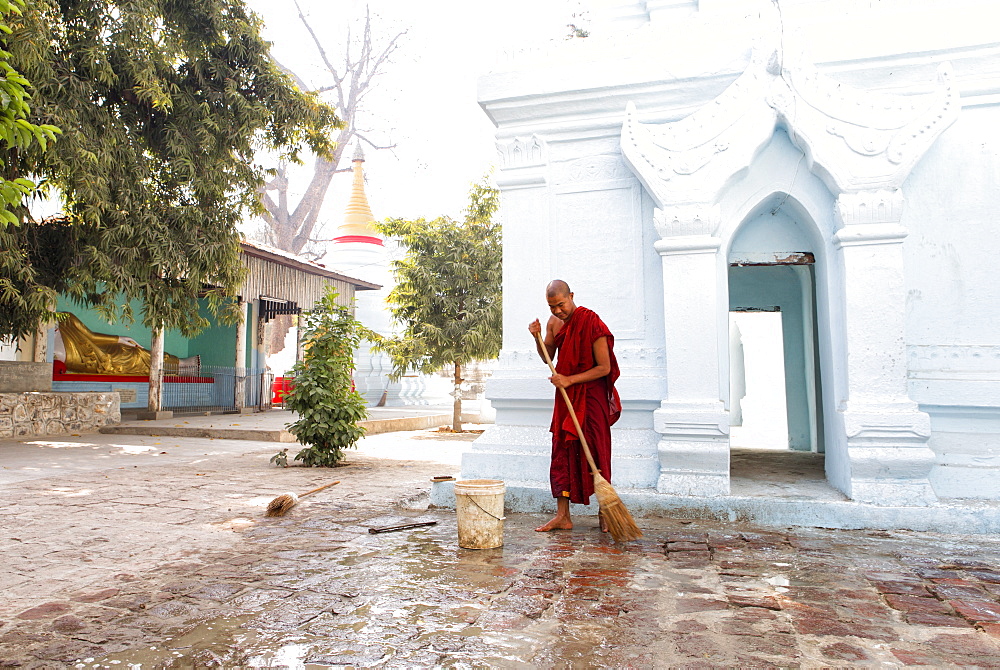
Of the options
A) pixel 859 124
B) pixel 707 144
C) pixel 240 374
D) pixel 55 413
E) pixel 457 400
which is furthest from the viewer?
pixel 240 374

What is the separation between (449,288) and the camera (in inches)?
507

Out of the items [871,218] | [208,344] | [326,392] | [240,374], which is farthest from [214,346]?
[871,218]

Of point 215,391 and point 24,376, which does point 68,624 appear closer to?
point 24,376

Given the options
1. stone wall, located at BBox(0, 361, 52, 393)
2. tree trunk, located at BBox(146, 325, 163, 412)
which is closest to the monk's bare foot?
stone wall, located at BBox(0, 361, 52, 393)

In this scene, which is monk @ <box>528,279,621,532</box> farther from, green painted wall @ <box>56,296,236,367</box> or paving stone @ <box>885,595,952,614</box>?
green painted wall @ <box>56,296,236,367</box>

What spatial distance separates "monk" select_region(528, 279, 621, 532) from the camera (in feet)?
15.6

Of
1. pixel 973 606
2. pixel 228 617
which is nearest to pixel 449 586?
pixel 228 617

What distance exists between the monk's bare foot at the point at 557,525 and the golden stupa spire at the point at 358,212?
71.2 ft

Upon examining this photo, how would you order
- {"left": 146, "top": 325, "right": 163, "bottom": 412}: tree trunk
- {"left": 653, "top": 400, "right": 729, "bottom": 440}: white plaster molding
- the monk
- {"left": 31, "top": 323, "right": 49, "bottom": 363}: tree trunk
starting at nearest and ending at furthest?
the monk, {"left": 653, "top": 400, "right": 729, "bottom": 440}: white plaster molding, {"left": 31, "top": 323, "right": 49, "bottom": 363}: tree trunk, {"left": 146, "top": 325, "right": 163, "bottom": 412}: tree trunk

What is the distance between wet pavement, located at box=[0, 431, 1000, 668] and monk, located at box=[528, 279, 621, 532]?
0.32m

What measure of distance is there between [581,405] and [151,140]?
9132 millimetres

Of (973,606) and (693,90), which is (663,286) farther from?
(973,606)

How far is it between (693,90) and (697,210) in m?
1.12

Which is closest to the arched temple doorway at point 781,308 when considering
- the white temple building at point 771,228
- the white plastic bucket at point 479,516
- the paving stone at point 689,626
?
the white temple building at point 771,228
